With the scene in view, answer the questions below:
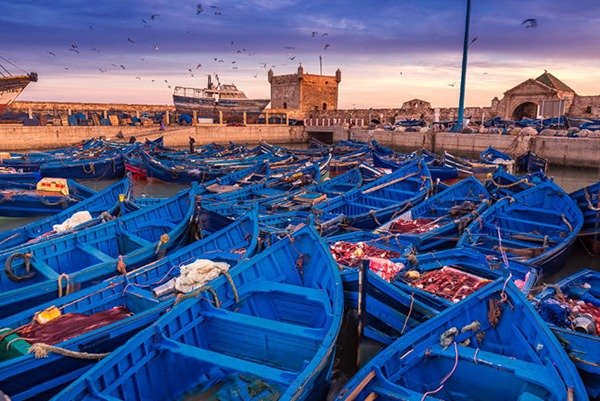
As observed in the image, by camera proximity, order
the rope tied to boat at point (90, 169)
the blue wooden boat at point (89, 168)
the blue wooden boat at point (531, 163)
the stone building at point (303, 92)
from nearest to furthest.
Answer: the blue wooden boat at point (89, 168), the rope tied to boat at point (90, 169), the blue wooden boat at point (531, 163), the stone building at point (303, 92)

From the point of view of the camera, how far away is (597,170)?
27.7 meters

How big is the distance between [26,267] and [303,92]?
5500 centimetres

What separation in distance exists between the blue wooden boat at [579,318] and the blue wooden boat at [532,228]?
135cm

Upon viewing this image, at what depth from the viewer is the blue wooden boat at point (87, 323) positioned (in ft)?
16.1

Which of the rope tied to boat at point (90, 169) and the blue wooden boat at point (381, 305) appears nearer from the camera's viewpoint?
the blue wooden boat at point (381, 305)

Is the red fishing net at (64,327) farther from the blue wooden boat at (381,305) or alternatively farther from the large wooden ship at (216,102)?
the large wooden ship at (216,102)

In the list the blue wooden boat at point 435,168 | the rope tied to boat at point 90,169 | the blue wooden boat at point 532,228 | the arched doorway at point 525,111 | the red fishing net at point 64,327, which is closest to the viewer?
the red fishing net at point 64,327

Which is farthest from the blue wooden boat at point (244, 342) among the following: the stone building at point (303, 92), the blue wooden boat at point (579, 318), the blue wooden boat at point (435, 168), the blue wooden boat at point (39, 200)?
the stone building at point (303, 92)

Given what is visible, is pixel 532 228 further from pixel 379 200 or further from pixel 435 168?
pixel 435 168

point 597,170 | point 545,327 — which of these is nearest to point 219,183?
point 545,327

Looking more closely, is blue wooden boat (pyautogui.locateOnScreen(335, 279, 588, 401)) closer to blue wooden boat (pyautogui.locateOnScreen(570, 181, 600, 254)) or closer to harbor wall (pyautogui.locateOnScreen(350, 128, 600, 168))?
blue wooden boat (pyautogui.locateOnScreen(570, 181, 600, 254))

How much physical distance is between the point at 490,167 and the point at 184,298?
19043 mm

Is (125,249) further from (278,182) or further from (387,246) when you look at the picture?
(278,182)

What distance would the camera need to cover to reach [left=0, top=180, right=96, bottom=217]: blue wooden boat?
15406 millimetres
